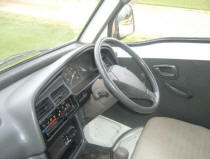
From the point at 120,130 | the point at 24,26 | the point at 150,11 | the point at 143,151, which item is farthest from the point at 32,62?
the point at 150,11

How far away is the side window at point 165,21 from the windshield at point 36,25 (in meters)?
0.34

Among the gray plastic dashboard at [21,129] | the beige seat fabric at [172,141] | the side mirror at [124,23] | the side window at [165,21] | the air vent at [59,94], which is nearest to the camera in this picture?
the gray plastic dashboard at [21,129]

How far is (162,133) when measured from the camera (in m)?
1.49

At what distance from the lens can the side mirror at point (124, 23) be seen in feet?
5.84

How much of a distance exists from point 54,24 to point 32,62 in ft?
1.51

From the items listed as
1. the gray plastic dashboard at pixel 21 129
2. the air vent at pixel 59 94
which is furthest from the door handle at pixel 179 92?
the gray plastic dashboard at pixel 21 129

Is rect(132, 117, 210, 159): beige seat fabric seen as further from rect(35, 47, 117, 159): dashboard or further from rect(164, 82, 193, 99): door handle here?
rect(35, 47, 117, 159): dashboard

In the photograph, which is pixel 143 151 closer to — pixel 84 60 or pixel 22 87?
pixel 84 60

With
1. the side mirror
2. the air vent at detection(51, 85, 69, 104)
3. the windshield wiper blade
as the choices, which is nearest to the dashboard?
the air vent at detection(51, 85, 69, 104)

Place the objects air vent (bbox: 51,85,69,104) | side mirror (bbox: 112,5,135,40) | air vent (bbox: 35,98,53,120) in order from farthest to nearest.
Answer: side mirror (bbox: 112,5,135,40), air vent (bbox: 51,85,69,104), air vent (bbox: 35,98,53,120)

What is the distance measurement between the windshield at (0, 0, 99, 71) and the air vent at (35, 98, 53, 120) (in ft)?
1.06

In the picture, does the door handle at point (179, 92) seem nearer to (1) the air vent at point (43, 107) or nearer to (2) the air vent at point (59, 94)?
(2) the air vent at point (59, 94)

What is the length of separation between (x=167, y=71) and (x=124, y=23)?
1.77 ft

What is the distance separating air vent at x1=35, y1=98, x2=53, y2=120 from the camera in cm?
107
